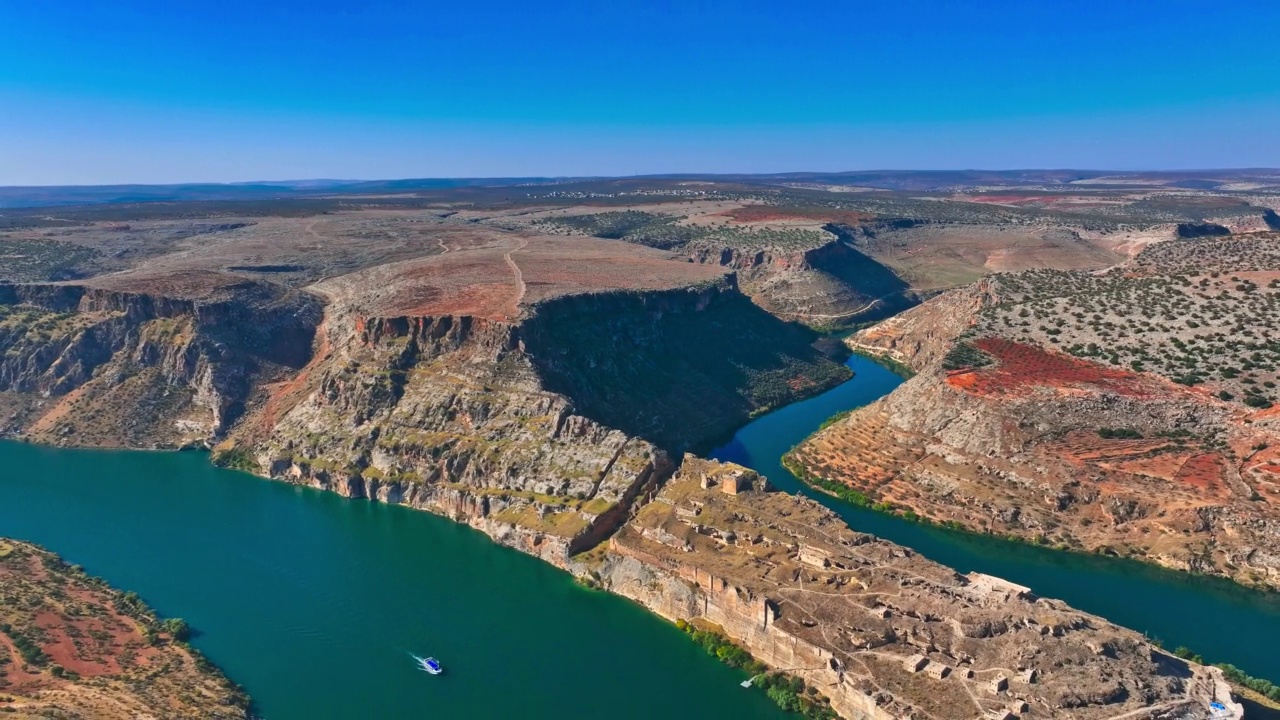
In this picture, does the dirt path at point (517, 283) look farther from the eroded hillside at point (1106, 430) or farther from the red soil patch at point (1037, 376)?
the red soil patch at point (1037, 376)

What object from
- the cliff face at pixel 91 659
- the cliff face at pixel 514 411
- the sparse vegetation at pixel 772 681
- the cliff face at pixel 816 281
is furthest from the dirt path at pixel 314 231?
the sparse vegetation at pixel 772 681

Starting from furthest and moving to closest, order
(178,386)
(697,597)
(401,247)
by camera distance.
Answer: (401,247), (178,386), (697,597)

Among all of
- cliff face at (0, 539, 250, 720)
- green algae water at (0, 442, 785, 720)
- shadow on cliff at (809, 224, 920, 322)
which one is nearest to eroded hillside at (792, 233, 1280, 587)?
green algae water at (0, 442, 785, 720)

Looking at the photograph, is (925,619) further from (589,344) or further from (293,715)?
(589,344)

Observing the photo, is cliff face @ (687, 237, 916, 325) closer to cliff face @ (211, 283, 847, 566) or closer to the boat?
cliff face @ (211, 283, 847, 566)

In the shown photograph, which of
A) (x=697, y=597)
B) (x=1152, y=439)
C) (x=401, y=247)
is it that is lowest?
(x=697, y=597)

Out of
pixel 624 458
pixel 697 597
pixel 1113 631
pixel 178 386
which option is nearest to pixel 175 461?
pixel 178 386

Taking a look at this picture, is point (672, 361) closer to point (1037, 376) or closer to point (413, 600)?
point (1037, 376)

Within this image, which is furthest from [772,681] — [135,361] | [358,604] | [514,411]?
[135,361]

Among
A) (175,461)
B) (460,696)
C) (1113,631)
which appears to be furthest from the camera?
(175,461)
